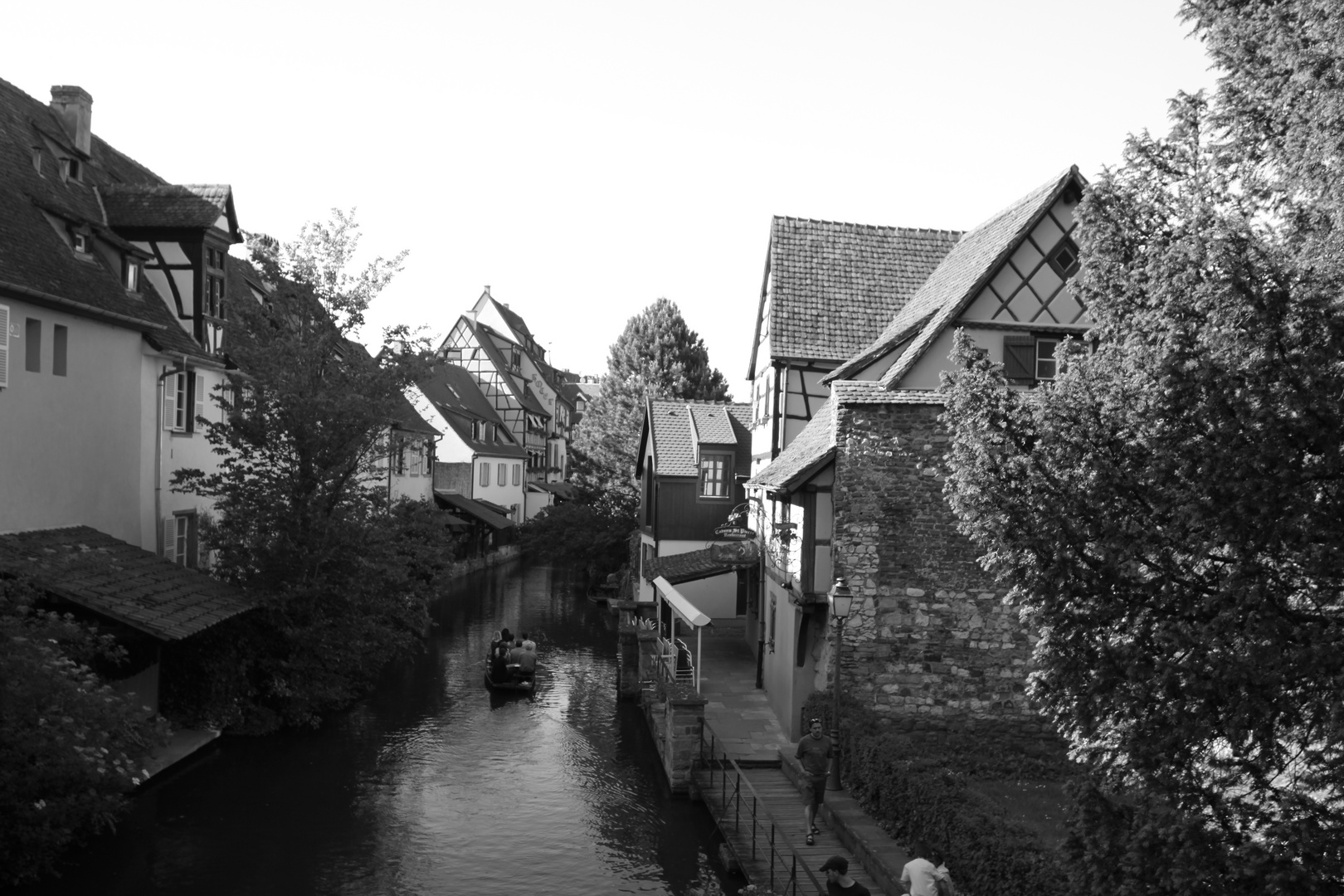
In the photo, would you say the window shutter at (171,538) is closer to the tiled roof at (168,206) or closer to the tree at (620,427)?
the tiled roof at (168,206)

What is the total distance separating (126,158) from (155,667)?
51.8 ft

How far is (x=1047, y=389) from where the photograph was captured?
8438 mm

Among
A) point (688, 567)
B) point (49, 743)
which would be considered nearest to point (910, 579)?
point (688, 567)

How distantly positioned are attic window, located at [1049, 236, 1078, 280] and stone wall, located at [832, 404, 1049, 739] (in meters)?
4.02

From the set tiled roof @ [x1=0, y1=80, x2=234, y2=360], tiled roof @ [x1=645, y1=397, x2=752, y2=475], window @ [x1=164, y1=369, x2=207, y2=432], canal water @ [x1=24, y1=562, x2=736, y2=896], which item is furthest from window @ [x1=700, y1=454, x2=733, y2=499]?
tiled roof @ [x1=0, y1=80, x2=234, y2=360]

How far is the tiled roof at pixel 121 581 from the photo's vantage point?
629 inches

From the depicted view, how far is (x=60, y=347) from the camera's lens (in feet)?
64.6

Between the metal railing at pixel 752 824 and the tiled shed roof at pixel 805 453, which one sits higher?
the tiled shed roof at pixel 805 453

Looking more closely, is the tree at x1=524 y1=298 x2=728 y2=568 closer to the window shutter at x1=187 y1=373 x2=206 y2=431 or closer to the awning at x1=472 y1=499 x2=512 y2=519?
the awning at x1=472 y1=499 x2=512 y2=519

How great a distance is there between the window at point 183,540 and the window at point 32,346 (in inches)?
225

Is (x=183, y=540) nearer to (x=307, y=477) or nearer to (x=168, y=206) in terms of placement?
(x=307, y=477)

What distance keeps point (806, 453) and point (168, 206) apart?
1542cm

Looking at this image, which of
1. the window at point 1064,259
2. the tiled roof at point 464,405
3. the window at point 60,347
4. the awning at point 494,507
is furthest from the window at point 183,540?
the awning at point 494,507

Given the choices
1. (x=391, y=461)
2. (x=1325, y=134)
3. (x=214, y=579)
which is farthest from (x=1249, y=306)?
(x=391, y=461)
